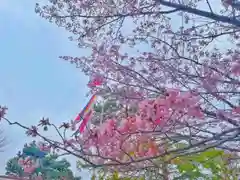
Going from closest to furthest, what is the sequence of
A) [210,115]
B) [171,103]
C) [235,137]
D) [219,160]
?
[171,103], [235,137], [210,115], [219,160]

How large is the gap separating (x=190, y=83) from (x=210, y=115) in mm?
418

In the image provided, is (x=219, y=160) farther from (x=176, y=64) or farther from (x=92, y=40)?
(x=92, y=40)

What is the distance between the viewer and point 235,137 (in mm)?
2344

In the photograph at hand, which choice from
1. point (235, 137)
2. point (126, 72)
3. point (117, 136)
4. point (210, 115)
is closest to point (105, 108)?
point (126, 72)

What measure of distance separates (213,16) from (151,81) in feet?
2.51

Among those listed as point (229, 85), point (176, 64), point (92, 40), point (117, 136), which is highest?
point (92, 40)

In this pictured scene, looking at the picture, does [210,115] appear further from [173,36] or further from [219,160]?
[219,160]

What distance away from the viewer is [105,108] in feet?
11.6

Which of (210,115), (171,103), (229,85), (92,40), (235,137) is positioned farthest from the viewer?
(92,40)

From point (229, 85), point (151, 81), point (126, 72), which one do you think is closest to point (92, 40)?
point (126, 72)

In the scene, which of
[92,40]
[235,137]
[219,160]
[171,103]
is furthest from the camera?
[219,160]

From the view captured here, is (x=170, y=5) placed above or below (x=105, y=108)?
above

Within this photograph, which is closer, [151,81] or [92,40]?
[151,81]

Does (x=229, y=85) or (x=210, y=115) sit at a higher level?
(x=229, y=85)
